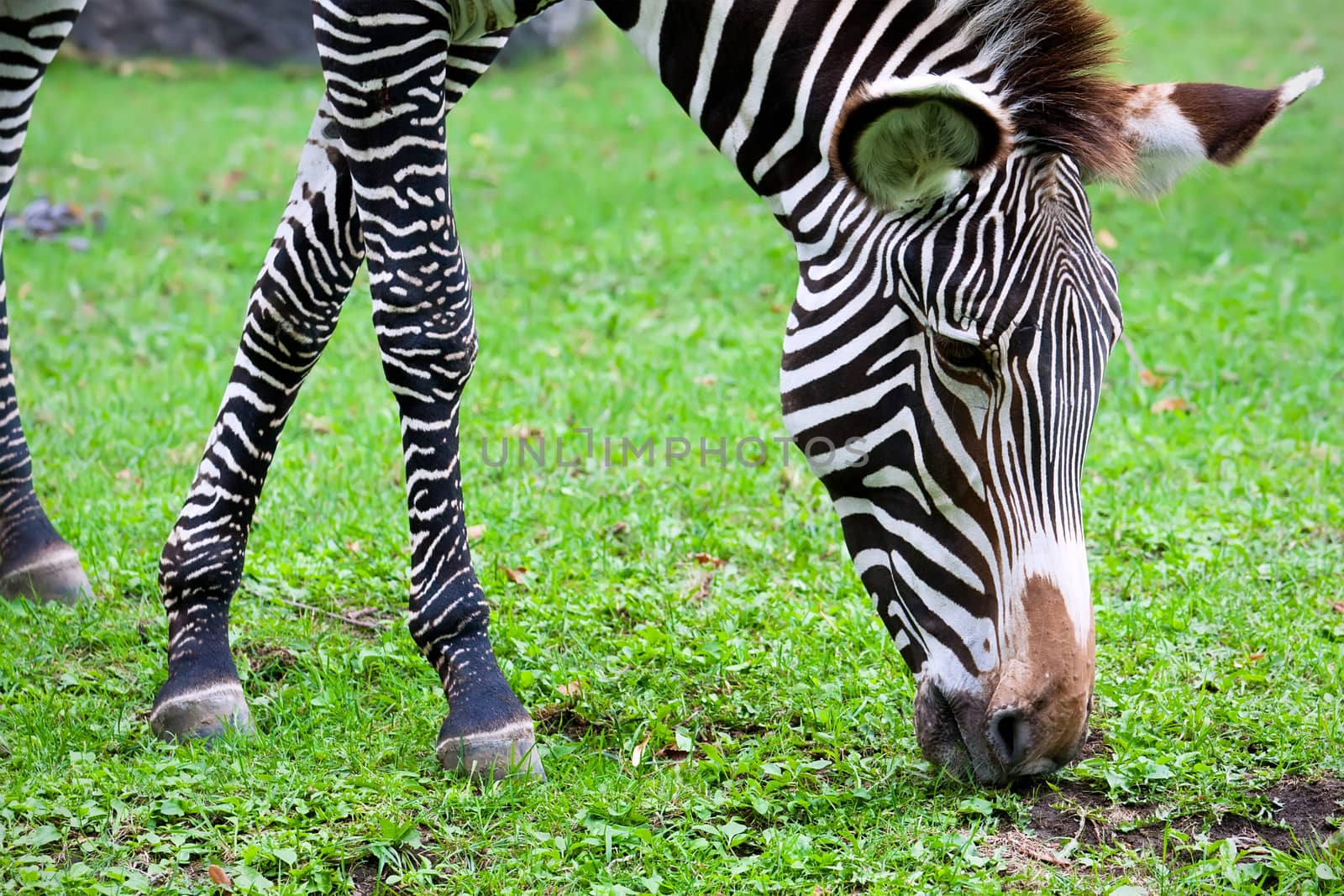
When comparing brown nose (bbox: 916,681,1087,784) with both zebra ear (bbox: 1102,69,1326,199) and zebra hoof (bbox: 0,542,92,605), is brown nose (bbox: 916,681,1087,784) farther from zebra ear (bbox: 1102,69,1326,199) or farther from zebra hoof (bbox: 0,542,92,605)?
zebra hoof (bbox: 0,542,92,605)

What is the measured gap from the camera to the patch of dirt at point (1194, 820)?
2955mm

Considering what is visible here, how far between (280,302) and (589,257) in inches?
211

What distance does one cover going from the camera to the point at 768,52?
2.96m

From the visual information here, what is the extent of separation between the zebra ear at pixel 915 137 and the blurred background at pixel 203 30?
14.1m

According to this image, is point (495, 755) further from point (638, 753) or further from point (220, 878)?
point (220, 878)

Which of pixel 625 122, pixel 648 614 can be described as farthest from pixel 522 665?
pixel 625 122

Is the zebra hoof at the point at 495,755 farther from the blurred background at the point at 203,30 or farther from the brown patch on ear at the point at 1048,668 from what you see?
the blurred background at the point at 203,30

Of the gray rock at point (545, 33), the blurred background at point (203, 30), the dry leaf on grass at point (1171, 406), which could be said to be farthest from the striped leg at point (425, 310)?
the gray rock at point (545, 33)

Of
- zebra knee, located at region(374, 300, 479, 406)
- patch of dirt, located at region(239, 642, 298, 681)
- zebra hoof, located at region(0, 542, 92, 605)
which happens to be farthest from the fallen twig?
zebra knee, located at region(374, 300, 479, 406)

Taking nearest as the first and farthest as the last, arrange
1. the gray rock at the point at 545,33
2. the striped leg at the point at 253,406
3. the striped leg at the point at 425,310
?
the striped leg at the point at 425,310
the striped leg at the point at 253,406
the gray rock at the point at 545,33

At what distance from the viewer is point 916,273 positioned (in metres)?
2.74

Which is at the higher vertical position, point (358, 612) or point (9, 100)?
point (9, 100)

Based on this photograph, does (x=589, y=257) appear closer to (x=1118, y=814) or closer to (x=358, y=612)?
(x=358, y=612)

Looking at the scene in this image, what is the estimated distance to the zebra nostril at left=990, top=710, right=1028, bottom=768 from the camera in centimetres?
273
